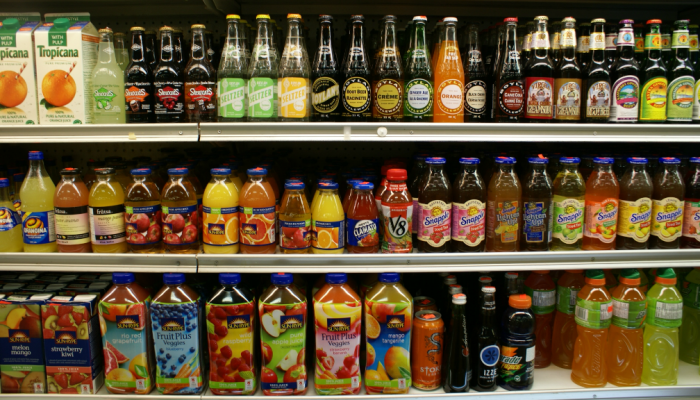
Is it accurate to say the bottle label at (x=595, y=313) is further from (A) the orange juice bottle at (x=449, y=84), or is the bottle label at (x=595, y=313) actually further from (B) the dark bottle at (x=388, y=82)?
(B) the dark bottle at (x=388, y=82)

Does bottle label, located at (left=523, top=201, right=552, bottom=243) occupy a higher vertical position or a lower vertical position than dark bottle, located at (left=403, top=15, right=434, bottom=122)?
lower

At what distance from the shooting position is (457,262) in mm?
1701

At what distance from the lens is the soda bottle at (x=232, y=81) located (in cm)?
165

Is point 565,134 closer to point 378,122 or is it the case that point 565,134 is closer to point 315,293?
point 378,122

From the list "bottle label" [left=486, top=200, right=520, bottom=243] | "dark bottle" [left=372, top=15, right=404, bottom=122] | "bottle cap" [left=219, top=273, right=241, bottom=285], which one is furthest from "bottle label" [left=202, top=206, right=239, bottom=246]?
"bottle label" [left=486, top=200, right=520, bottom=243]

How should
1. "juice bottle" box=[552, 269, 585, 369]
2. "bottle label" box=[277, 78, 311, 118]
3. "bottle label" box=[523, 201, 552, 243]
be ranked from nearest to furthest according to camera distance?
"bottle label" box=[277, 78, 311, 118] < "bottle label" box=[523, 201, 552, 243] < "juice bottle" box=[552, 269, 585, 369]

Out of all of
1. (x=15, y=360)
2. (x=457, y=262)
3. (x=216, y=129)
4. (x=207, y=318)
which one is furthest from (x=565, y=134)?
(x=15, y=360)

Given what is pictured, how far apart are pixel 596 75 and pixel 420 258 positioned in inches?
40.3

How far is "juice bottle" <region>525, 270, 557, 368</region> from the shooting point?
1.93m

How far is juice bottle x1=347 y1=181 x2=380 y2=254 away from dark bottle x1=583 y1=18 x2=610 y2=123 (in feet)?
3.13

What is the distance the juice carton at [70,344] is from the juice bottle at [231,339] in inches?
18.8

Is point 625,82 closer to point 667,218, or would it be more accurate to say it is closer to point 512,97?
point 512,97

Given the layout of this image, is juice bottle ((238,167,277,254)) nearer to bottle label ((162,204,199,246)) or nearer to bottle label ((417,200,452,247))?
bottle label ((162,204,199,246))

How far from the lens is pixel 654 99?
5.74ft
